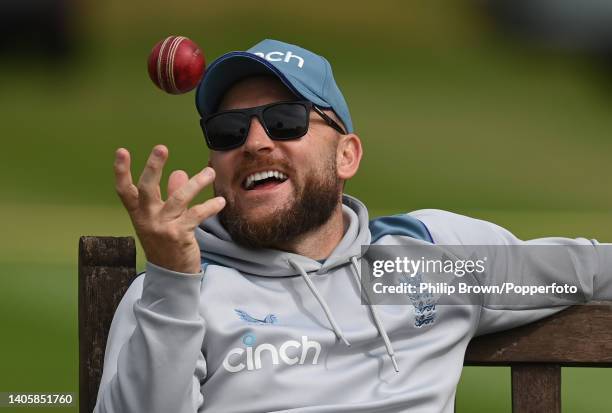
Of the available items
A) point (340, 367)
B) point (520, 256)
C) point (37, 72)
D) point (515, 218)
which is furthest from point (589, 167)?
point (340, 367)

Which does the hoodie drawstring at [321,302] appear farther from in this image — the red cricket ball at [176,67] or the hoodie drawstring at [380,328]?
the red cricket ball at [176,67]

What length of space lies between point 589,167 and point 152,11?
1891 millimetres

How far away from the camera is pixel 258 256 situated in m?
1.93

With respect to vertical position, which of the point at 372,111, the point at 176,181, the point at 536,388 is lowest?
the point at 536,388

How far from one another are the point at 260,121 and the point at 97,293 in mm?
393

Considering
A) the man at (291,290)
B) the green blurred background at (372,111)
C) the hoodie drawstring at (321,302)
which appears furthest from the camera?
the green blurred background at (372,111)

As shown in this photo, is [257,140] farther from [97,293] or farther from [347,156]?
[97,293]

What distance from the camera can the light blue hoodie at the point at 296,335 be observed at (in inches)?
62.2

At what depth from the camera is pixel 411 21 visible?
15.4ft

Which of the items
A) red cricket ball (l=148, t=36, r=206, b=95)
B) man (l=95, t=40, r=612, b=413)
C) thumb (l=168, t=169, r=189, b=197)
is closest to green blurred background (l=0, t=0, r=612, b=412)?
red cricket ball (l=148, t=36, r=206, b=95)

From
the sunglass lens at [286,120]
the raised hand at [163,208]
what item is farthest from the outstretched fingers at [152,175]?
the sunglass lens at [286,120]

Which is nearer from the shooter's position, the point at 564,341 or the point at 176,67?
the point at 564,341

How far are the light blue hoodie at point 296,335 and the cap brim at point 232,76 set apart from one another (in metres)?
0.22

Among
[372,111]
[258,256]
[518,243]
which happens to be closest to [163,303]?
[258,256]
